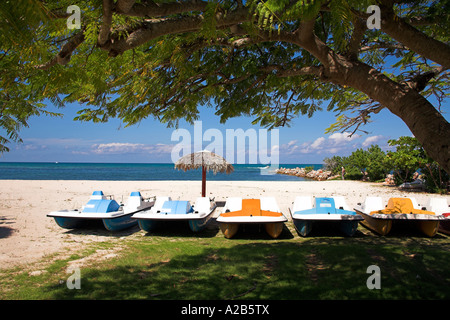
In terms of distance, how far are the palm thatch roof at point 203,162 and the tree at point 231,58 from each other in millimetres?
6449

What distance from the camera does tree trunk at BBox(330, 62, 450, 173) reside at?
2.59 metres

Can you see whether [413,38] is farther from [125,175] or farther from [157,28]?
[125,175]

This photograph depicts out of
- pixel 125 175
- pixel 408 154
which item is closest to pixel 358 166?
pixel 408 154

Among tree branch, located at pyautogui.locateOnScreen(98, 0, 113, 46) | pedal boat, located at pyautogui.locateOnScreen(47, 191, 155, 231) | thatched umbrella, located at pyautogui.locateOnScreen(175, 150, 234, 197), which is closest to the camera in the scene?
tree branch, located at pyautogui.locateOnScreen(98, 0, 113, 46)

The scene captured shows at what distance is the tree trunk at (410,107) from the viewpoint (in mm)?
2594

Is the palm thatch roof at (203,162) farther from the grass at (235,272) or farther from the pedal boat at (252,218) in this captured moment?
the grass at (235,272)

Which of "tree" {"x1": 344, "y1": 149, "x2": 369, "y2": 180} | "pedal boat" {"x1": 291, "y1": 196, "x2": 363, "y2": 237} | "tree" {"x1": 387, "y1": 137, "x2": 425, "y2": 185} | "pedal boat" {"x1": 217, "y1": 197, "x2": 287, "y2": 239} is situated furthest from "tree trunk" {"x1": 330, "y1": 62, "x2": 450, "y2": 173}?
"tree" {"x1": 344, "y1": 149, "x2": 369, "y2": 180}

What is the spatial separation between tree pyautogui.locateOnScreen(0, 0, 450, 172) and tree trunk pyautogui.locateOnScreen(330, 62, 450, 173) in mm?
10

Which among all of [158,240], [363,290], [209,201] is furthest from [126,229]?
[363,290]

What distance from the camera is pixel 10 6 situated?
63.5 inches

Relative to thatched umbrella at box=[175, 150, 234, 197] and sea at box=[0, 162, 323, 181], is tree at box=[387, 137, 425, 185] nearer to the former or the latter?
thatched umbrella at box=[175, 150, 234, 197]

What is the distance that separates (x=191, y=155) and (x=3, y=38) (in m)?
11.7

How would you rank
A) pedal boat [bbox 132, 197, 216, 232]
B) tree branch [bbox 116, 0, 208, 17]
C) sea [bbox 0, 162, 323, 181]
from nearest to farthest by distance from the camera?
tree branch [bbox 116, 0, 208, 17] → pedal boat [bbox 132, 197, 216, 232] → sea [bbox 0, 162, 323, 181]

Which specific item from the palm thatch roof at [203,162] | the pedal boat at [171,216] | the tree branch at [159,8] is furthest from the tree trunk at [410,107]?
the palm thatch roof at [203,162]
